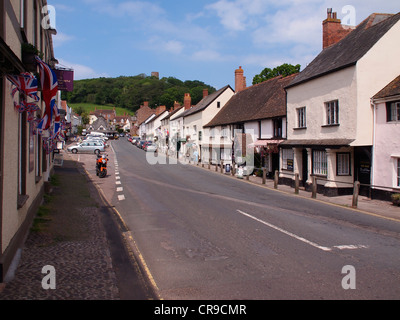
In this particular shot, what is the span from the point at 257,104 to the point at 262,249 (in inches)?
960

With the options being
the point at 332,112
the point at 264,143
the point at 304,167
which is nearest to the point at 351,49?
the point at 332,112

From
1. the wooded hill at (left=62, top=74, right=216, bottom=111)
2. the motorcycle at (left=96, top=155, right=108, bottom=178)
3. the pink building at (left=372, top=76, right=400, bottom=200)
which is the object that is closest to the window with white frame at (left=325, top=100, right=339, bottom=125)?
the pink building at (left=372, top=76, right=400, bottom=200)

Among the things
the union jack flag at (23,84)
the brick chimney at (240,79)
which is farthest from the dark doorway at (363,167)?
the brick chimney at (240,79)

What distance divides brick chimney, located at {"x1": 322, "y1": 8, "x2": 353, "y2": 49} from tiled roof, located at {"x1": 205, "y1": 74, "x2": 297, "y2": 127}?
16.6ft

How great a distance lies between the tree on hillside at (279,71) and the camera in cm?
5456

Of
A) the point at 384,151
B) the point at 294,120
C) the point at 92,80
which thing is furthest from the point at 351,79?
the point at 92,80

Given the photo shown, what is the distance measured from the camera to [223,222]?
33.3 feet

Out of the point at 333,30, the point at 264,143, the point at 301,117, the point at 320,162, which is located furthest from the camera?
the point at 264,143

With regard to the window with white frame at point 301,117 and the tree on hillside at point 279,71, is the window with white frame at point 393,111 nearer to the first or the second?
the window with white frame at point 301,117

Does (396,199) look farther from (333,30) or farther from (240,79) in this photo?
(240,79)

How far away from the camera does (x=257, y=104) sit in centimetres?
3061

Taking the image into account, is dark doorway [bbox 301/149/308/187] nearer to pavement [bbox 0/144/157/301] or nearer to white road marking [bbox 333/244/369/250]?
white road marking [bbox 333/244/369/250]
